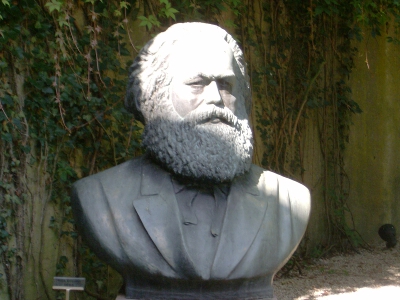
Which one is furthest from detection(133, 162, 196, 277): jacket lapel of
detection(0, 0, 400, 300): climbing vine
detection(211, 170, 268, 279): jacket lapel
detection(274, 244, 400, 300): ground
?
detection(274, 244, 400, 300): ground

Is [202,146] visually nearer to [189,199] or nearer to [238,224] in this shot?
[189,199]

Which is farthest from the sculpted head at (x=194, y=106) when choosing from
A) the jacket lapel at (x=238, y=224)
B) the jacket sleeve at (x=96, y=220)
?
the jacket sleeve at (x=96, y=220)

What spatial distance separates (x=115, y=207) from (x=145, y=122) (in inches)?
15.4

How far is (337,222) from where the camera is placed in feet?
19.6

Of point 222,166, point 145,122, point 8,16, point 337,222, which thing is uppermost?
point 8,16

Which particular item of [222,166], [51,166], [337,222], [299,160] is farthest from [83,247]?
[337,222]

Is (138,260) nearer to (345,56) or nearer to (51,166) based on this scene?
(51,166)

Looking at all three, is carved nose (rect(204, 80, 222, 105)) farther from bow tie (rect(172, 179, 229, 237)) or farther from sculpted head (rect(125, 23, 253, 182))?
bow tie (rect(172, 179, 229, 237))

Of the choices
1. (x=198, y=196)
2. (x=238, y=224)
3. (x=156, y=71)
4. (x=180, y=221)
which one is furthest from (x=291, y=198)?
(x=156, y=71)

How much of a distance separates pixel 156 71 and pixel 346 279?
138 inches

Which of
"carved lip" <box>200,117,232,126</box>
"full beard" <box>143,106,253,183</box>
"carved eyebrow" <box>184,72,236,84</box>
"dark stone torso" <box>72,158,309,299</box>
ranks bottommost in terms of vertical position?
"dark stone torso" <box>72,158,309,299</box>

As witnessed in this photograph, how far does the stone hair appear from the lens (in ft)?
7.36

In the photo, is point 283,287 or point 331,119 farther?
point 331,119

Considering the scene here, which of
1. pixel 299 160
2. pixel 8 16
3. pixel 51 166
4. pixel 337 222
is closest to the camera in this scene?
pixel 8 16
